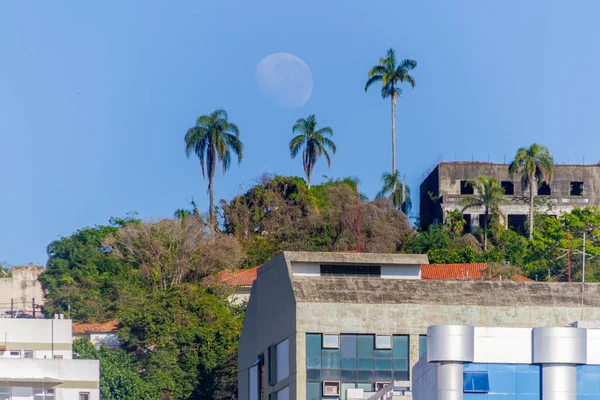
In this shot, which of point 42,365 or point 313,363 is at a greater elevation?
point 313,363

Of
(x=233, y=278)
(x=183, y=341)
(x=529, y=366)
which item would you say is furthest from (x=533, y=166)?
(x=529, y=366)

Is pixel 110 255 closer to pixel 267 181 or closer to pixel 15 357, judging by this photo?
pixel 267 181

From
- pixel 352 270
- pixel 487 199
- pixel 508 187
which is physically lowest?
pixel 352 270

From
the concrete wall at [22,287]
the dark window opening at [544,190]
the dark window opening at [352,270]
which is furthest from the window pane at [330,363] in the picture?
the dark window opening at [544,190]

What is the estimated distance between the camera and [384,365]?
69875mm

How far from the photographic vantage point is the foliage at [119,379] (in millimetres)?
90812

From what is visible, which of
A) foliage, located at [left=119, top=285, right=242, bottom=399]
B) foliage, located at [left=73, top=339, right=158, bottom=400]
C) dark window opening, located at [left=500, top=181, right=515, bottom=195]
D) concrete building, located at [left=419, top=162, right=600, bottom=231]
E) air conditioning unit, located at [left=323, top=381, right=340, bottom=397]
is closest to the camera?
air conditioning unit, located at [left=323, top=381, right=340, bottom=397]

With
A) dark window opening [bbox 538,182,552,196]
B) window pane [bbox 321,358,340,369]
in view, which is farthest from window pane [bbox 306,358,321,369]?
dark window opening [bbox 538,182,552,196]

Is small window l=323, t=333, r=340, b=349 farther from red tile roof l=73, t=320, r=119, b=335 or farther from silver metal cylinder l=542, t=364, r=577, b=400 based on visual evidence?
red tile roof l=73, t=320, r=119, b=335

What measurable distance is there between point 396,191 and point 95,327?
110 ft

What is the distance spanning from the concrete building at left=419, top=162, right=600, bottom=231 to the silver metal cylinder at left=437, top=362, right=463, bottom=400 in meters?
79.3

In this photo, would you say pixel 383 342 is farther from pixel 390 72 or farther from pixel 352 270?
pixel 390 72

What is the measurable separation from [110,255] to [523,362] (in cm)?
7762

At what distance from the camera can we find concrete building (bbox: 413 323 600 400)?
42.0 meters
